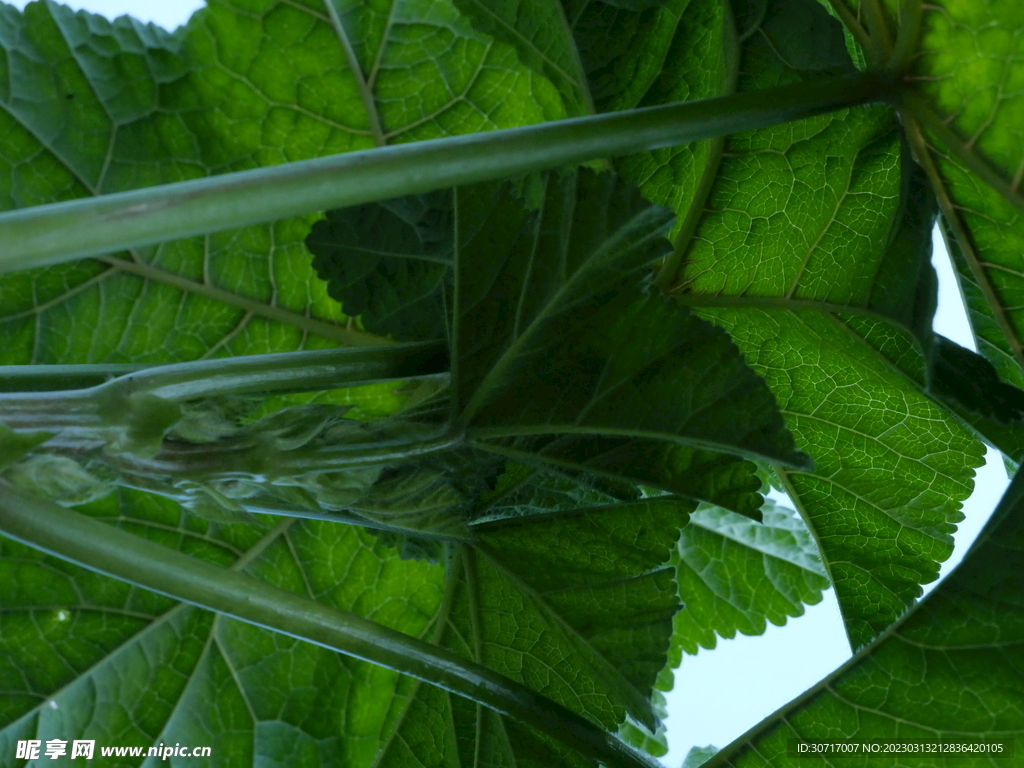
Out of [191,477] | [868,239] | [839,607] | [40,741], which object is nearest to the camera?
[191,477]

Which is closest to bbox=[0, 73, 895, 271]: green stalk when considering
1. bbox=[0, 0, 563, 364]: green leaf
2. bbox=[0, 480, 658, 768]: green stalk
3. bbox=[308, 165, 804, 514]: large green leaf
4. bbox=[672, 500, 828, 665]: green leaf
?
bbox=[308, 165, 804, 514]: large green leaf

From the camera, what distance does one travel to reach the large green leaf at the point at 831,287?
28.0 inches

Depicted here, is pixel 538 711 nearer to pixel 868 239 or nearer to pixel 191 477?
pixel 191 477

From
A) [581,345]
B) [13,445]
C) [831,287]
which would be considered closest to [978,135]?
[831,287]

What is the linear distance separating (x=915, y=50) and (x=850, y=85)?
0.06 metres

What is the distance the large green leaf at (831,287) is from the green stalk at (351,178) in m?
0.13

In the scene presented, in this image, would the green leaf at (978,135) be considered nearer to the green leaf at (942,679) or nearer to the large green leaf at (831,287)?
the large green leaf at (831,287)

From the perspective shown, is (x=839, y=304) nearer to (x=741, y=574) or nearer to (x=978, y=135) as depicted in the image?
(x=978, y=135)

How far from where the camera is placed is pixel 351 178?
1.60ft

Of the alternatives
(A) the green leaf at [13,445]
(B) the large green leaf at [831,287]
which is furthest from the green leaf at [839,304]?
(A) the green leaf at [13,445]

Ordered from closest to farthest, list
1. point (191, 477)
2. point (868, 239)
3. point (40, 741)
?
point (191, 477), point (868, 239), point (40, 741)

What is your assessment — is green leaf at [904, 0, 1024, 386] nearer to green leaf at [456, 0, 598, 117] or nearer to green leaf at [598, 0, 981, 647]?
green leaf at [598, 0, 981, 647]

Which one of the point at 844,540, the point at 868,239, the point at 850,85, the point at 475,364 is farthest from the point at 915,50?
the point at 844,540

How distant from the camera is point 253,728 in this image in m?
0.97
